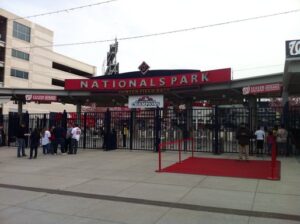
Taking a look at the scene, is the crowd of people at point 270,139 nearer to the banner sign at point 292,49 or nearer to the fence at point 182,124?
the fence at point 182,124

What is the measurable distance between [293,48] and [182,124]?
7621 millimetres

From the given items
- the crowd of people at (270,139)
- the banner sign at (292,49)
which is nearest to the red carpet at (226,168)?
the crowd of people at (270,139)

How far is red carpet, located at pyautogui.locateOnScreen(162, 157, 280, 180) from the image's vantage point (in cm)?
1198

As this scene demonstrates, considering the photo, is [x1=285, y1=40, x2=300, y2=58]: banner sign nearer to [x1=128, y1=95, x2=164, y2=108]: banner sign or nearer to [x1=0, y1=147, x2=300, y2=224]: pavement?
[x1=0, y1=147, x2=300, y2=224]: pavement

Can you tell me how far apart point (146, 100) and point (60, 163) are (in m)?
12.8

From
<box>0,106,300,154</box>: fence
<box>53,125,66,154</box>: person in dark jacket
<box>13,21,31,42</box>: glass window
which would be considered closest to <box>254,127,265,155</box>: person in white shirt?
<box>0,106,300,154</box>: fence

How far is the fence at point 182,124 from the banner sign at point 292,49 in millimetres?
4368

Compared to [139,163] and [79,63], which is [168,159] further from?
[79,63]

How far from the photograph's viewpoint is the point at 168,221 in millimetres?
6793

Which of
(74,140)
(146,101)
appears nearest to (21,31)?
(146,101)

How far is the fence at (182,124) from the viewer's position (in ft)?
60.3

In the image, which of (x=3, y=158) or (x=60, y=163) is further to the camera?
(x=3, y=158)

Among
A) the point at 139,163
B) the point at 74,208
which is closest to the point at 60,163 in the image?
the point at 139,163

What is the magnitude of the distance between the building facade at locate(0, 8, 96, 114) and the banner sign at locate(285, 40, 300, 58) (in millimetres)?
52280
